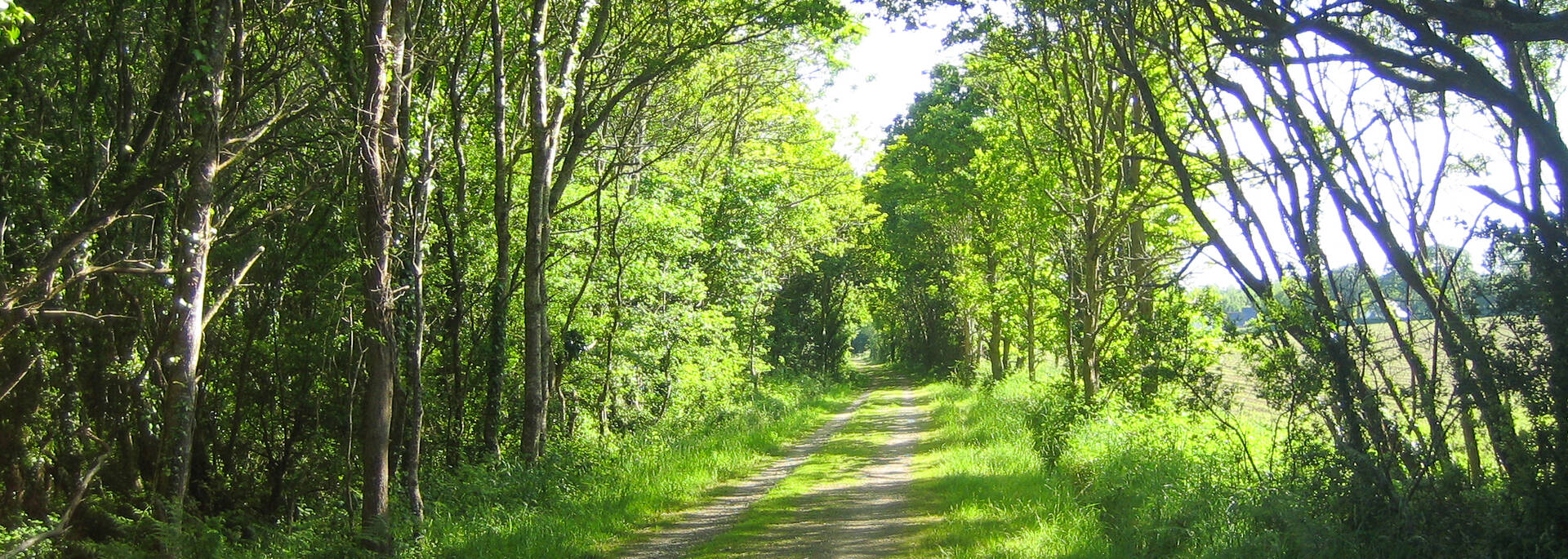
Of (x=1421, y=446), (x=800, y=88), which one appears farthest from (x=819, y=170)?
(x=1421, y=446)

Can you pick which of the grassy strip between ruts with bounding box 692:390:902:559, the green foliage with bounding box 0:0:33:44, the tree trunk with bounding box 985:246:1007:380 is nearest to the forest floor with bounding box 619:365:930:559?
the grassy strip between ruts with bounding box 692:390:902:559

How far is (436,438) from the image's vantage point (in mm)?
14453

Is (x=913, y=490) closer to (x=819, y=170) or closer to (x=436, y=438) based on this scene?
(x=436, y=438)

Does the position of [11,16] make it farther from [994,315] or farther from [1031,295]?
[994,315]

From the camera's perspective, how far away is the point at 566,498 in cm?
1093

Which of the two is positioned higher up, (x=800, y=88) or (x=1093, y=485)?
(x=800, y=88)

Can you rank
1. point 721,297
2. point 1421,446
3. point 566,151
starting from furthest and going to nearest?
1. point 721,297
2. point 566,151
3. point 1421,446

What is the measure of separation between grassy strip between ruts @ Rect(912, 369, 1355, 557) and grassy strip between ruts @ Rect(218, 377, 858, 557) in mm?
2990

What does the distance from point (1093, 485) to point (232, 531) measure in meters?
10.0

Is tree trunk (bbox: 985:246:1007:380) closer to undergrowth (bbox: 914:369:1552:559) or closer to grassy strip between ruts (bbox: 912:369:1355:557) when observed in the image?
undergrowth (bbox: 914:369:1552:559)

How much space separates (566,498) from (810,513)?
111 inches

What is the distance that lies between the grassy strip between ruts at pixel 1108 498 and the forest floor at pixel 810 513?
1.39 ft

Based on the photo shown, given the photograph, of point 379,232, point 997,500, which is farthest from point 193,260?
point 997,500

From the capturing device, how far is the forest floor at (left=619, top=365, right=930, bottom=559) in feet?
29.5
